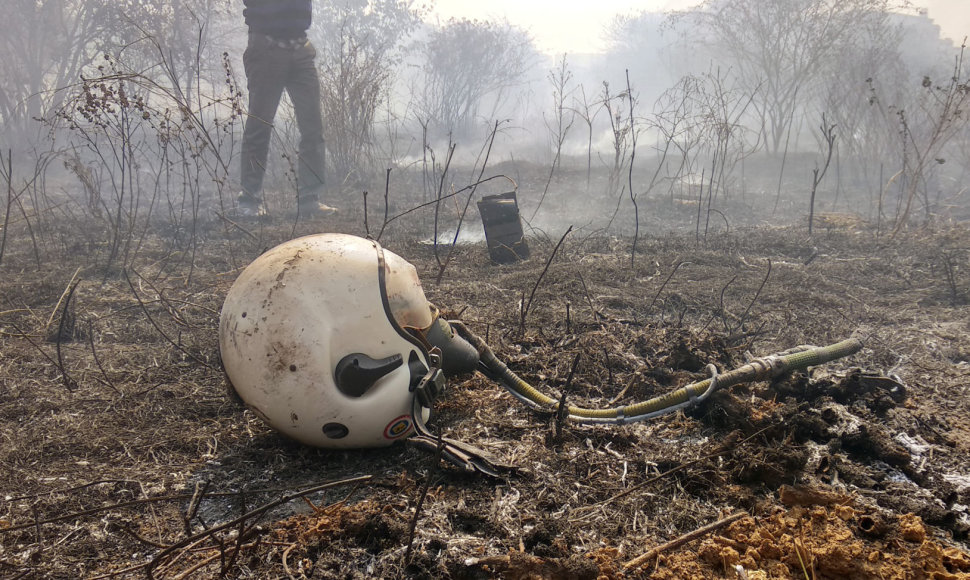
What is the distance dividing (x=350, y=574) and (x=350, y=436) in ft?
2.04

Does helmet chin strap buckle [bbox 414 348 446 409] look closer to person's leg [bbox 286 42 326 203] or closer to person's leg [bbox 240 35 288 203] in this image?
person's leg [bbox 286 42 326 203]

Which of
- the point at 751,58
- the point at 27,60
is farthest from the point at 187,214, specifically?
the point at 751,58

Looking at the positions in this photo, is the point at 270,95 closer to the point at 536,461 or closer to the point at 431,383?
the point at 431,383

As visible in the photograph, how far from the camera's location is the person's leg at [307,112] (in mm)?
7953

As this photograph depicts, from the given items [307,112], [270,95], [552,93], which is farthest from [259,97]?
[552,93]

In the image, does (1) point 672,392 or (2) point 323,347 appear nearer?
(2) point 323,347

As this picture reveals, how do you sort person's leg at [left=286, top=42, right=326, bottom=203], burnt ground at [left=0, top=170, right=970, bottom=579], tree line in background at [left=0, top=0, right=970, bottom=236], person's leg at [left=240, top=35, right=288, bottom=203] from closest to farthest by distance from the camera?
burnt ground at [left=0, top=170, right=970, bottom=579]
person's leg at [left=240, top=35, right=288, bottom=203]
person's leg at [left=286, top=42, right=326, bottom=203]
tree line in background at [left=0, top=0, right=970, bottom=236]

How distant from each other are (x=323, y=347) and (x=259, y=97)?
681 cm

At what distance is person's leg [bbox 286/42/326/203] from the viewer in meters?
7.95

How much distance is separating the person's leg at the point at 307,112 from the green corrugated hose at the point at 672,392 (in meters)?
5.67

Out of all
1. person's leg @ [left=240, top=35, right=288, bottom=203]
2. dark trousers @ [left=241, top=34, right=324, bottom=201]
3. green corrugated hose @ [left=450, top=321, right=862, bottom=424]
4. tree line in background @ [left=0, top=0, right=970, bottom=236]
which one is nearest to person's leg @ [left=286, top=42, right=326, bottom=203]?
dark trousers @ [left=241, top=34, right=324, bottom=201]

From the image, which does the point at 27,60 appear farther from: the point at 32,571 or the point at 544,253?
the point at 32,571

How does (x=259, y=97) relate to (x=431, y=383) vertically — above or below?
above

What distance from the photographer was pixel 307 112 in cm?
831
